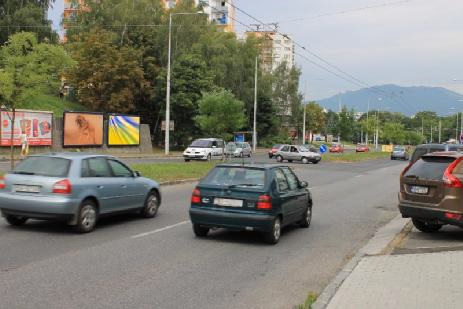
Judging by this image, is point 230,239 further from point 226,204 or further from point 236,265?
point 236,265

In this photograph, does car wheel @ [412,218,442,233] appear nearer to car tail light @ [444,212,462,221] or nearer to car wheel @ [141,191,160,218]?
car tail light @ [444,212,462,221]

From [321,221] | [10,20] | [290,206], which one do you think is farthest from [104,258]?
[10,20]

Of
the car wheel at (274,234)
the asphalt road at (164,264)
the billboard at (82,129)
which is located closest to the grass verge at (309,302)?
the asphalt road at (164,264)

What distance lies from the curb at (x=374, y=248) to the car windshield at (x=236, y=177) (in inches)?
82.5

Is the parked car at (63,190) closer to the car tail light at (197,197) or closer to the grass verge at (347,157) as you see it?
the car tail light at (197,197)

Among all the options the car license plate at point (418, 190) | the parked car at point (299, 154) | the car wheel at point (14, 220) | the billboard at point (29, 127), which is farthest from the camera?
the parked car at point (299, 154)

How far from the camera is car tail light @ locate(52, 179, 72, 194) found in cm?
993

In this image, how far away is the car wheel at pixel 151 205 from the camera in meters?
12.4

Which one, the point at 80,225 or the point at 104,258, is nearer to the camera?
the point at 104,258

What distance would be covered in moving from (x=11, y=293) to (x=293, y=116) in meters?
88.4

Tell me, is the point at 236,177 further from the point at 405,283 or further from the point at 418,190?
the point at 405,283

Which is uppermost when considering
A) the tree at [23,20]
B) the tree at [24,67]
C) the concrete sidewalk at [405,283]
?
the tree at [23,20]

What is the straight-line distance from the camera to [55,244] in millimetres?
9172

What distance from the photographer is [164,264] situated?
8.01 m
